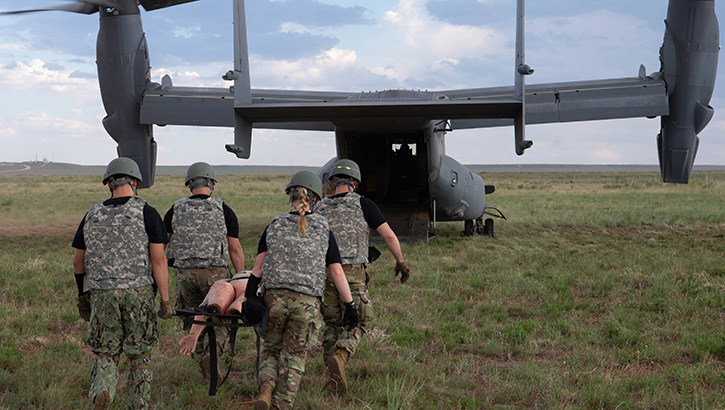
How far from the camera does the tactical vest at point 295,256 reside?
4406mm

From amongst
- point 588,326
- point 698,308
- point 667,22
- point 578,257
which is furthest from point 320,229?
point 667,22

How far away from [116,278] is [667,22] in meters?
12.5

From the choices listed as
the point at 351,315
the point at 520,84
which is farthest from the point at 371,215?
the point at 520,84

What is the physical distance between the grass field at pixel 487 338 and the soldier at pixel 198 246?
733 millimetres

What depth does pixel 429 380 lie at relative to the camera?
5227mm

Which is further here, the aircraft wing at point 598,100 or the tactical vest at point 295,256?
the aircraft wing at point 598,100

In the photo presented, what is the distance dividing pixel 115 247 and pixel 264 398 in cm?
168

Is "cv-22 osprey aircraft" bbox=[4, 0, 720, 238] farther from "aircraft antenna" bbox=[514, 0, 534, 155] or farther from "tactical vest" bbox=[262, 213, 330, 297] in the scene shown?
"tactical vest" bbox=[262, 213, 330, 297]

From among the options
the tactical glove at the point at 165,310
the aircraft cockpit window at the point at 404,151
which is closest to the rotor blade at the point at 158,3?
the aircraft cockpit window at the point at 404,151

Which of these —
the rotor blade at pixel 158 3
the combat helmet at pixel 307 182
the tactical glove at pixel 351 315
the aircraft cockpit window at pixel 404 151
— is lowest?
the tactical glove at pixel 351 315

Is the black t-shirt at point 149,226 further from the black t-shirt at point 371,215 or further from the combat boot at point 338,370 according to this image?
the black t-shirt at point 371,215

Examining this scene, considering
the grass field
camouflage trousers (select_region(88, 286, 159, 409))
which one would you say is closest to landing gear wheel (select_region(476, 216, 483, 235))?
the grass field

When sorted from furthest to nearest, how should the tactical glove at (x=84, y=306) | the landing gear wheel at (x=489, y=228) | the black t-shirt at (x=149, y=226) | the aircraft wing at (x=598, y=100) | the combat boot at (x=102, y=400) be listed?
the landing gear wheel at (x=489, y=228) → the aircraft wing at (x=598, y=100) → the tactical glove at (x=84, y=306) → the black t-shirt at (x=149, y=226) → the combat boot at (x=102, y=400)

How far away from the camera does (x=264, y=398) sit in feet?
13.5
